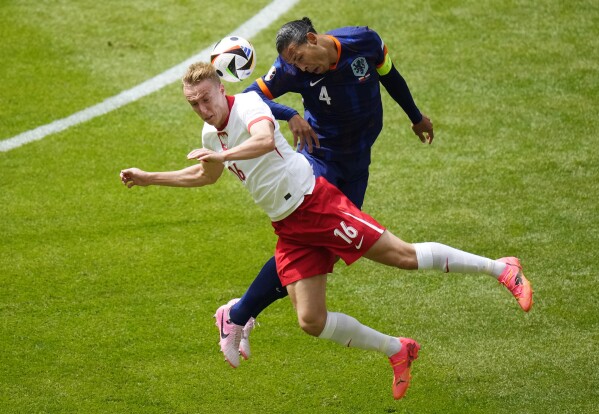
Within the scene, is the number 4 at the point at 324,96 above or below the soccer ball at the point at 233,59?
below

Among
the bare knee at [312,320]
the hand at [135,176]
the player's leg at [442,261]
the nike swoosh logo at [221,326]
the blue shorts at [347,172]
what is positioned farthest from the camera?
the blue shorts at [347,172]

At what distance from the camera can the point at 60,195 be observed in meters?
10.4

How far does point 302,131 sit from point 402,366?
1.77m

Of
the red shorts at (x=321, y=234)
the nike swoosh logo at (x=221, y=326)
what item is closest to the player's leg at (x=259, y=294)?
the nike swoosh logo at (x=221, y=326)

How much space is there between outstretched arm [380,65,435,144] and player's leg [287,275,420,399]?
1786mm

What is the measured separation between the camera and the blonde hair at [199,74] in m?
6.72

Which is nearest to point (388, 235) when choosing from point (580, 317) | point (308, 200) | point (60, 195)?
point (308, 200)

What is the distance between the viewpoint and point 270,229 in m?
9.84

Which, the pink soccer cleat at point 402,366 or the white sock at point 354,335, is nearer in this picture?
the white sock at point 354,335

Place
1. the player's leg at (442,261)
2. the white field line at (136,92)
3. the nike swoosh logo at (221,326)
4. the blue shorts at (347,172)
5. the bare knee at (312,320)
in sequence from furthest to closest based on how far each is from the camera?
1. the white field line at (136,92)
2. the blue shorts at (347,172)
3. the nike swoosh logo at (221,326)
4. the player's leg at (442,261)
5. the bare knee at (312,320)

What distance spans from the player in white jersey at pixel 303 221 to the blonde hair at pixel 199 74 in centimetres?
1

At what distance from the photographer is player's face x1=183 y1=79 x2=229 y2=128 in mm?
6746

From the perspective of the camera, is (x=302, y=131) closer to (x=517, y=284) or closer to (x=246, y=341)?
(x=246, y=341)

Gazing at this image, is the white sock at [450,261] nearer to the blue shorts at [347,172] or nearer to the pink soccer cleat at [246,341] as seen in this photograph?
the blue shorts at [347,172]
